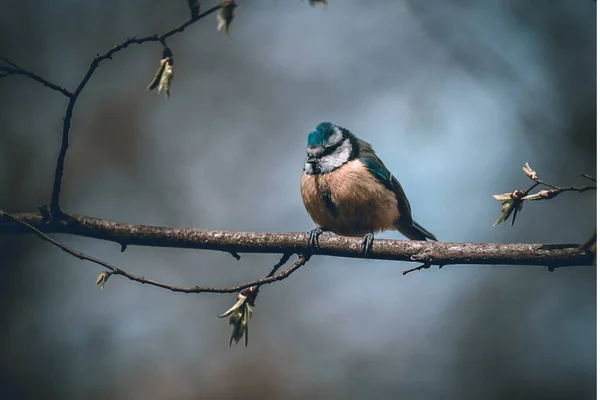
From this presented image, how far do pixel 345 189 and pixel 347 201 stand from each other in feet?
0.23

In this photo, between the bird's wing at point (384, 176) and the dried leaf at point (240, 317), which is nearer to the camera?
the dried leaf at point (240, 317)

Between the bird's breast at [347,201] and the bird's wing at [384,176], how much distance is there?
91mm

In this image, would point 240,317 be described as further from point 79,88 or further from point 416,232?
point 416,232

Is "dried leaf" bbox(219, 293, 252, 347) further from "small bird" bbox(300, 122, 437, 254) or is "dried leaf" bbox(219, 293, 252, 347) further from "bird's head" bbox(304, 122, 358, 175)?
"bird's head" bbox(304, 122, 358, 175)

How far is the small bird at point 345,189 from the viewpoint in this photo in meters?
3.32

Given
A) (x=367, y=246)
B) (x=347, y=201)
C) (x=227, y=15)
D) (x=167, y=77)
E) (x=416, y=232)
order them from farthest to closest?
(x=416, y=232), (x=347, y=201), (x=367, y=246), (x=167, y=77), (x=227, y=15)

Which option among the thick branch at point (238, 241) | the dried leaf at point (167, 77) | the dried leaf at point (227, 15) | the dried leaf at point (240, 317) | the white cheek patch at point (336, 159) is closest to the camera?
the dried leaf at point (227, 15)

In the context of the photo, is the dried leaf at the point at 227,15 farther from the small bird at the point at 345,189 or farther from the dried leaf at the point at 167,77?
the small bird at the point at 345,189

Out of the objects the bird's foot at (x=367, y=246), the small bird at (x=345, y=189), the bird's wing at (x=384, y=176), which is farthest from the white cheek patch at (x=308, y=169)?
the bird's foot at (x=367, y=246)

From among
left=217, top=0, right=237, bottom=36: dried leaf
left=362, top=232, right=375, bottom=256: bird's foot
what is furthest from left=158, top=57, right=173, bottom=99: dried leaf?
left=362, top=232, right=375, bottom=256: bird's foot

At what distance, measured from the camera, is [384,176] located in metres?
3.58

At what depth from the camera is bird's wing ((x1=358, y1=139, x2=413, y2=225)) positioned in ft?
11.6

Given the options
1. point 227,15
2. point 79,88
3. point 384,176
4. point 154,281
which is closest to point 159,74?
point 79,88

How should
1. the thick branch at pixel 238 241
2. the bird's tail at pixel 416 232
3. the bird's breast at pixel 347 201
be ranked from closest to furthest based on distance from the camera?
the thick branch at pixel 238 241 → the bird's breast at pixel 347 201 → the bird's tail at pixel 416 232
